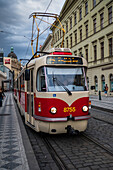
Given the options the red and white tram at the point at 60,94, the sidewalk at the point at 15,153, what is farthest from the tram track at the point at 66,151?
the red and white tram at the point at 60,94

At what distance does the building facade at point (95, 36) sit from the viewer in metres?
26.1

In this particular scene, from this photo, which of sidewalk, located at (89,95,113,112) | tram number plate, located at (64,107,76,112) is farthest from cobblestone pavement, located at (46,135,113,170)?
sidewalk, located at (89,95,113,112)

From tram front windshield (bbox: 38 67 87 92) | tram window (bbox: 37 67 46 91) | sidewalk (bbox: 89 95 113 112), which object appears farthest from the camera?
sidewalk (bbox: 89 95 113 112)

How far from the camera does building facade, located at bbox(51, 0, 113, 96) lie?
2609 centimetres

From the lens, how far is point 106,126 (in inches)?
312

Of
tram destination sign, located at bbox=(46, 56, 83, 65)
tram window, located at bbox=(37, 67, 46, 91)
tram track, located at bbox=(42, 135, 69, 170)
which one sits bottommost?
tram track, located at bbox=(42, 135, 69, 170)

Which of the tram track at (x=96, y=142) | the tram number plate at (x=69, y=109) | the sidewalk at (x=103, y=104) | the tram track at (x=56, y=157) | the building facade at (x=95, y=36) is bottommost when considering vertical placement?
the tram track at (x=56, y=157)

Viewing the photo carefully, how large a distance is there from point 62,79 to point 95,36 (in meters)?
25.3

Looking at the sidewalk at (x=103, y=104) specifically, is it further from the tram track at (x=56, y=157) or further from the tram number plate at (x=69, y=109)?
the tram track at (x=56, y=157)

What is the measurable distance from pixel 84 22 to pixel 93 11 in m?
3.72

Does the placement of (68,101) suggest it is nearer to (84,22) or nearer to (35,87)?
(35,87)

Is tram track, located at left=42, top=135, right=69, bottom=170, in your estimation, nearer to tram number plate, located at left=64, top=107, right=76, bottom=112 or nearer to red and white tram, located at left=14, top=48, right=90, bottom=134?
red and white tram, located at left=14, top=48, right=90, bottom=134

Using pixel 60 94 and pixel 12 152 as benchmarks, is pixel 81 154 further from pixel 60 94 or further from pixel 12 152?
pixel 60 94

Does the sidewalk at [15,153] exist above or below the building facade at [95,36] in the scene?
below
